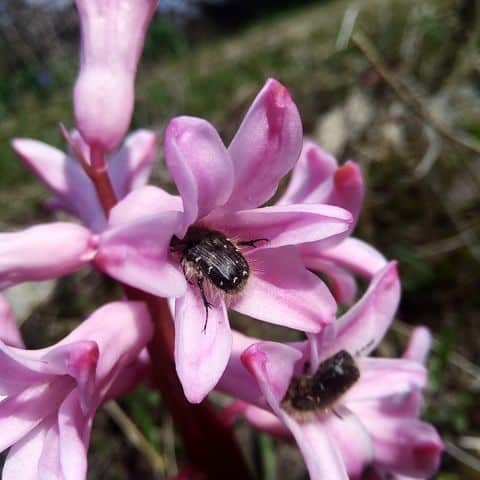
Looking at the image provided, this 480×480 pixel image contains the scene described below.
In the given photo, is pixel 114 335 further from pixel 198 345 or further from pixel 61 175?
pixel 61 175

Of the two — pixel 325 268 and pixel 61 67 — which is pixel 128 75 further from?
pixel 61 67

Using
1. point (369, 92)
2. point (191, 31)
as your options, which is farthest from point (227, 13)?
point (369, 92)

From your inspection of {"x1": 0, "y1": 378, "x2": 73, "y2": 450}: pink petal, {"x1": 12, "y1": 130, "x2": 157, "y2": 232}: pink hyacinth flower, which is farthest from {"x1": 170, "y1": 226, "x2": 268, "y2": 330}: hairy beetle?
{"x1": 12, "y1": 130, "x2": 157, "y2": 232}: pink hyacinth flower

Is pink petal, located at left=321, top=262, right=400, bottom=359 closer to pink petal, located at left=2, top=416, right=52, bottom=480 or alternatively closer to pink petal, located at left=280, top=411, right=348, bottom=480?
pink petal, located at left=280, top=411, right=348, bottom=480

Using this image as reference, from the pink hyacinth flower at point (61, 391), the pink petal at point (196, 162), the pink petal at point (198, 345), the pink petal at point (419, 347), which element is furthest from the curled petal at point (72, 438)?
the pink petal at point (419, 347)

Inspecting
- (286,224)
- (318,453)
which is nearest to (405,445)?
(318,453)

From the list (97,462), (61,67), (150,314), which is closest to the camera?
(150,314)

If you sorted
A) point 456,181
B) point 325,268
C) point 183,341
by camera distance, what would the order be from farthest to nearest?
point 456,181 < point 325,268 < point 183,341
